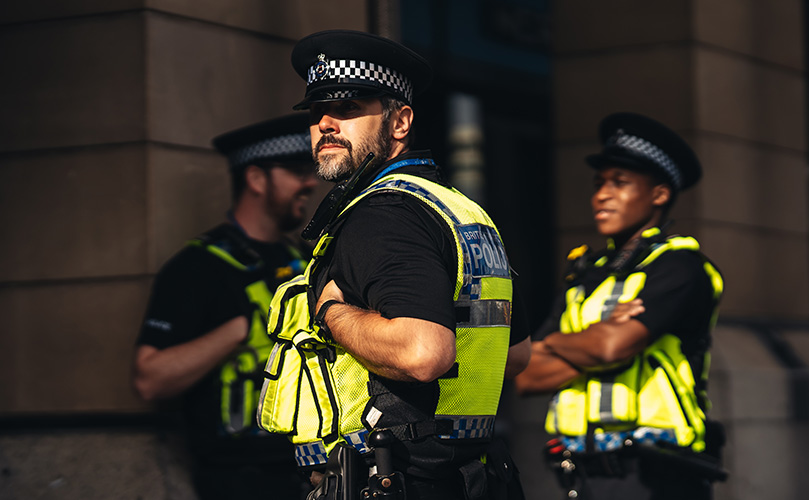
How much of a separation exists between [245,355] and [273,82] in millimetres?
1806

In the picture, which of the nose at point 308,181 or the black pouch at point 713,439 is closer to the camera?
the black pouch at point 713,439

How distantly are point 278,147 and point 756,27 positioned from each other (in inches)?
181

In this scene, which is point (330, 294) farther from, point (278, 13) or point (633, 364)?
point (278, 13)

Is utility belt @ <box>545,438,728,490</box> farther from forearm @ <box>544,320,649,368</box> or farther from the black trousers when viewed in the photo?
forearm @ <box>544,320,649,368</box>

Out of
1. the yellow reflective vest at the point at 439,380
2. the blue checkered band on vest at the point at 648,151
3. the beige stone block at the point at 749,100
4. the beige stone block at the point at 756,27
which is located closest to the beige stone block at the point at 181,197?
the blue checkered band on vest at the point at 648,151

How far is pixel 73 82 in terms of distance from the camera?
5.54 meters

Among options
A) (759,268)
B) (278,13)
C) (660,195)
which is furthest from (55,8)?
(759,268)

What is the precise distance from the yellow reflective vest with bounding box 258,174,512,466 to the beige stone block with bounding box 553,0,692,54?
4.94m

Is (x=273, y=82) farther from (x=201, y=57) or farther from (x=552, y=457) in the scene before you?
(x=552, y=457)

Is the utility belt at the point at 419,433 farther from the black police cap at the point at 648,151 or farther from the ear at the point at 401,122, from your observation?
the black police cap at the point at 648,151

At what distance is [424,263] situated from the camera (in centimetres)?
307

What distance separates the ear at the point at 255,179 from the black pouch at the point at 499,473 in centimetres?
214

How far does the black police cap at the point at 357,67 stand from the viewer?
3480 mm

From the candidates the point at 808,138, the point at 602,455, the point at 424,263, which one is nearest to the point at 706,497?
the point at 602,455
